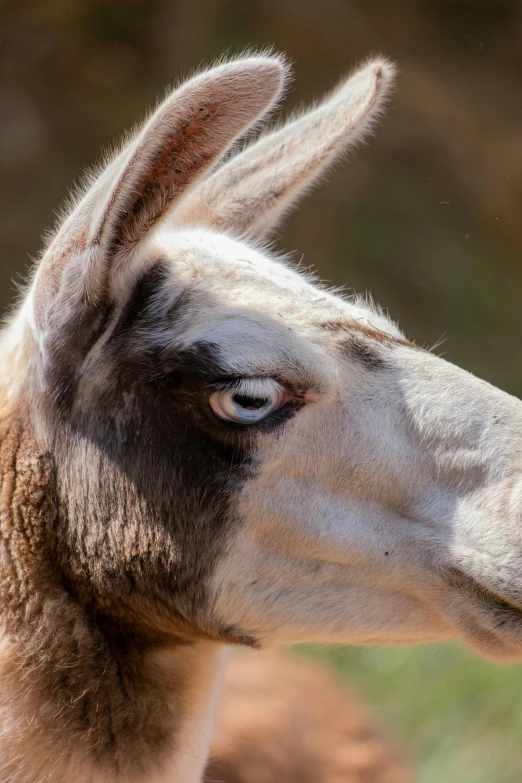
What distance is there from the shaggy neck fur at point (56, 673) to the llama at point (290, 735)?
127cm

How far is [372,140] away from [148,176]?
5.94m

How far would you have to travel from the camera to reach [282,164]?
2740 mm

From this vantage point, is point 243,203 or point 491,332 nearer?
point 243,203

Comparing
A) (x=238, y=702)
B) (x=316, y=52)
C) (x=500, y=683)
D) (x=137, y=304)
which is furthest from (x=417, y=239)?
(x=137, y=304)

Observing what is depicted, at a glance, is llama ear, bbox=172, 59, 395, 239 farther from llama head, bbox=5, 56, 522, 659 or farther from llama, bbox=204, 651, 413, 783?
llama, bbox=204, 651, 413, 783

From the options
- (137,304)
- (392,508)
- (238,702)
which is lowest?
(238,702)

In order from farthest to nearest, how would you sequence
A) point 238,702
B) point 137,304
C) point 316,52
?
point 316,52, point 238,702, point 137,304

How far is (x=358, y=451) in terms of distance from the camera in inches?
83.5

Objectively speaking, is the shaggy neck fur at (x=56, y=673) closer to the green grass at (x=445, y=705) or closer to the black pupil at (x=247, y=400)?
the black pupil at (x=247, y=400)

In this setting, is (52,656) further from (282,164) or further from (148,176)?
(282,164)

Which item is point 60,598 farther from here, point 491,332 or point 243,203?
point 491,332

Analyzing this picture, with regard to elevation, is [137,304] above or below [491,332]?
below

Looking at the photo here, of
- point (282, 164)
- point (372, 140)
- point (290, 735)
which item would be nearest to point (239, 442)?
point (282, 164)

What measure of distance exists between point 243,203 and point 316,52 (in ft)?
17.1
